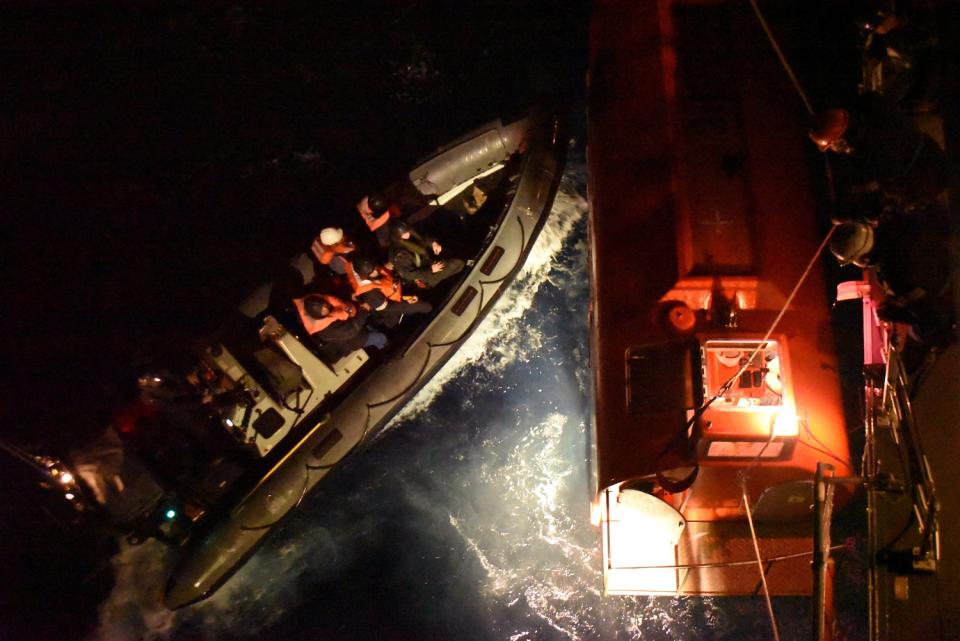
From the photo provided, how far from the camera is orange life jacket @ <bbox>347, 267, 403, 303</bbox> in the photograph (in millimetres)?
4750

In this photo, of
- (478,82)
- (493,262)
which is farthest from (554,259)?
(478,82)

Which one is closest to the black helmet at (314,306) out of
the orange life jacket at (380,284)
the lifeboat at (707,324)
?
the orange life jacket at (380,284)

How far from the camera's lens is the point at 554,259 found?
20.2ft

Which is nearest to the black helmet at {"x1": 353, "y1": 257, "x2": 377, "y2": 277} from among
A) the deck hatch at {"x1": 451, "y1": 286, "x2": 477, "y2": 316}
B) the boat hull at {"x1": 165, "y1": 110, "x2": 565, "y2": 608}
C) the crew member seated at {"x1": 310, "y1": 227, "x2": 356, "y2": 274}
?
the crew member seated at {"x1": 310, "y1": 227, "x2": 356, "y2": 274}

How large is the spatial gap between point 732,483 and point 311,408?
3.86m

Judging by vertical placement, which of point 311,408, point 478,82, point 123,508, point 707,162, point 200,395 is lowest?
point 123,508

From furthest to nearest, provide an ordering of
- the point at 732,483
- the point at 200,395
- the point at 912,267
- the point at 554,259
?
1. the point at 554,259
2. the point at 200,395
3. the point at 732,483
4. the point at 912,267

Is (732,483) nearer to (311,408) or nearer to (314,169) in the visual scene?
(311,408)

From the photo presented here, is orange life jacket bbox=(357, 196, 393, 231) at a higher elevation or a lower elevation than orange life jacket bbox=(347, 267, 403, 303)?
higher

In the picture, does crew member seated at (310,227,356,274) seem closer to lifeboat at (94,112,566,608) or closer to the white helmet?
the white helmet

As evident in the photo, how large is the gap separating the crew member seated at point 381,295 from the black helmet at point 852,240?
11.2 ft

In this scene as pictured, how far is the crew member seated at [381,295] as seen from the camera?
185 inches

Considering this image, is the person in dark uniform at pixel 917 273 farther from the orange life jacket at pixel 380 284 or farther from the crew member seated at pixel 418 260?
the orange life jacket at pixel 380 284

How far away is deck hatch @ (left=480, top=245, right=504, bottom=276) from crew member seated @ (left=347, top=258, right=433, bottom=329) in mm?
659
